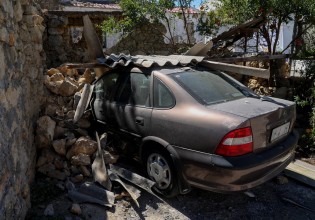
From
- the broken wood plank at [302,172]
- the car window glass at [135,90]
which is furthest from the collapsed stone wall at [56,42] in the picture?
the broken wood plank at [302,172]

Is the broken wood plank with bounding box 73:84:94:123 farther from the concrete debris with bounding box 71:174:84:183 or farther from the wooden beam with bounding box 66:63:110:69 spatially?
the concrete debris with bounding box 71:174:84:183

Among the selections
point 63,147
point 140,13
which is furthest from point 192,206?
point 140,13

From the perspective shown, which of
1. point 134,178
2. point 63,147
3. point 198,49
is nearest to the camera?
point 134,178

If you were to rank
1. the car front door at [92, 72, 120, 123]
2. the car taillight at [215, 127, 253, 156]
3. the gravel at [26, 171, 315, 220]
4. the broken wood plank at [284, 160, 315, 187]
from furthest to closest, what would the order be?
the car front door at [92, 72, 120, 123], the broken wood plank at [284, 160, 315, 187], the gravel at [26, 171, 315, 220], the car taillight at [215, 127, 253, 156]

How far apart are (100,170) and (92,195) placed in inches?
15.9

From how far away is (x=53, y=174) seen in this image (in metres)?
4.08

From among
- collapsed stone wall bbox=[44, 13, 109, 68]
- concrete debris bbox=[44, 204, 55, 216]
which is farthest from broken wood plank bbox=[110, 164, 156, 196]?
collapsed stone wall bbox=[44, 13, 109, 68]

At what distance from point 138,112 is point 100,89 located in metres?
1.11

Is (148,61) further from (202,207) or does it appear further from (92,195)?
(202,207)

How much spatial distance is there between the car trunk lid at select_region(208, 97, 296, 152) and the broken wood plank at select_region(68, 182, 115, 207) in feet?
5.13

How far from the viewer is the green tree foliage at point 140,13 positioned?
25.6 ft

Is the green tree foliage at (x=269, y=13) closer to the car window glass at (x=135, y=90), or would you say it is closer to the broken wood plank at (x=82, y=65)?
the broken wood plank at (x=82, y=65)

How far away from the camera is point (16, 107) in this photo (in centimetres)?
331

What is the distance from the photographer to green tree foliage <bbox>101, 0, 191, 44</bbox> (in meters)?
7.80
